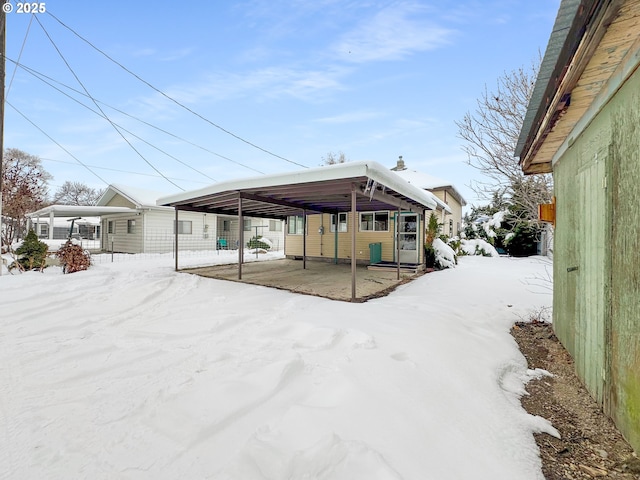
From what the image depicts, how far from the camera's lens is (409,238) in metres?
11.1

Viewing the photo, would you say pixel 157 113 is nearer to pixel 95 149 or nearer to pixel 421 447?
pixel 95 149

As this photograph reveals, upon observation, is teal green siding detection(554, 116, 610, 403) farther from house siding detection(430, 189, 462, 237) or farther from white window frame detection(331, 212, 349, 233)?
house siding detection(430, 189, 462, 237)

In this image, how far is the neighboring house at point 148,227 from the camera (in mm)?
15688

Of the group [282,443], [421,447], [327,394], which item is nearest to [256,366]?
[327,394]

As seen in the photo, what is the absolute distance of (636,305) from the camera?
1810 mm

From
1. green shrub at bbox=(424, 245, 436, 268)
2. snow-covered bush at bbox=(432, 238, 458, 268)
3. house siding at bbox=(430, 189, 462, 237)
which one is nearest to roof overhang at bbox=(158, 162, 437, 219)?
green shrub at bbox=(424, 245, 436, 268)

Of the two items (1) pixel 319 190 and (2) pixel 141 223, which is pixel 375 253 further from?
(2) pixel 141 223

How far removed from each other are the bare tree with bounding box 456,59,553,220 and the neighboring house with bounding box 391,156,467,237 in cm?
713

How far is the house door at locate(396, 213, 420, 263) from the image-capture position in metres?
11.0

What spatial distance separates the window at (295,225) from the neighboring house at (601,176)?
1131cm

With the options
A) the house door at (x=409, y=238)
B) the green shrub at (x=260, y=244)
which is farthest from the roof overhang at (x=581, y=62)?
the green shrub at (x=260, y=244)

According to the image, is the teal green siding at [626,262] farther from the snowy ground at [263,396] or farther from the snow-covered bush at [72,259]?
the snow-covered bush at [72,259]

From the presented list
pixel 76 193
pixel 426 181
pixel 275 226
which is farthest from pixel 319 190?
pixel 76 193

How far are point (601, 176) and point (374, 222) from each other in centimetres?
943
